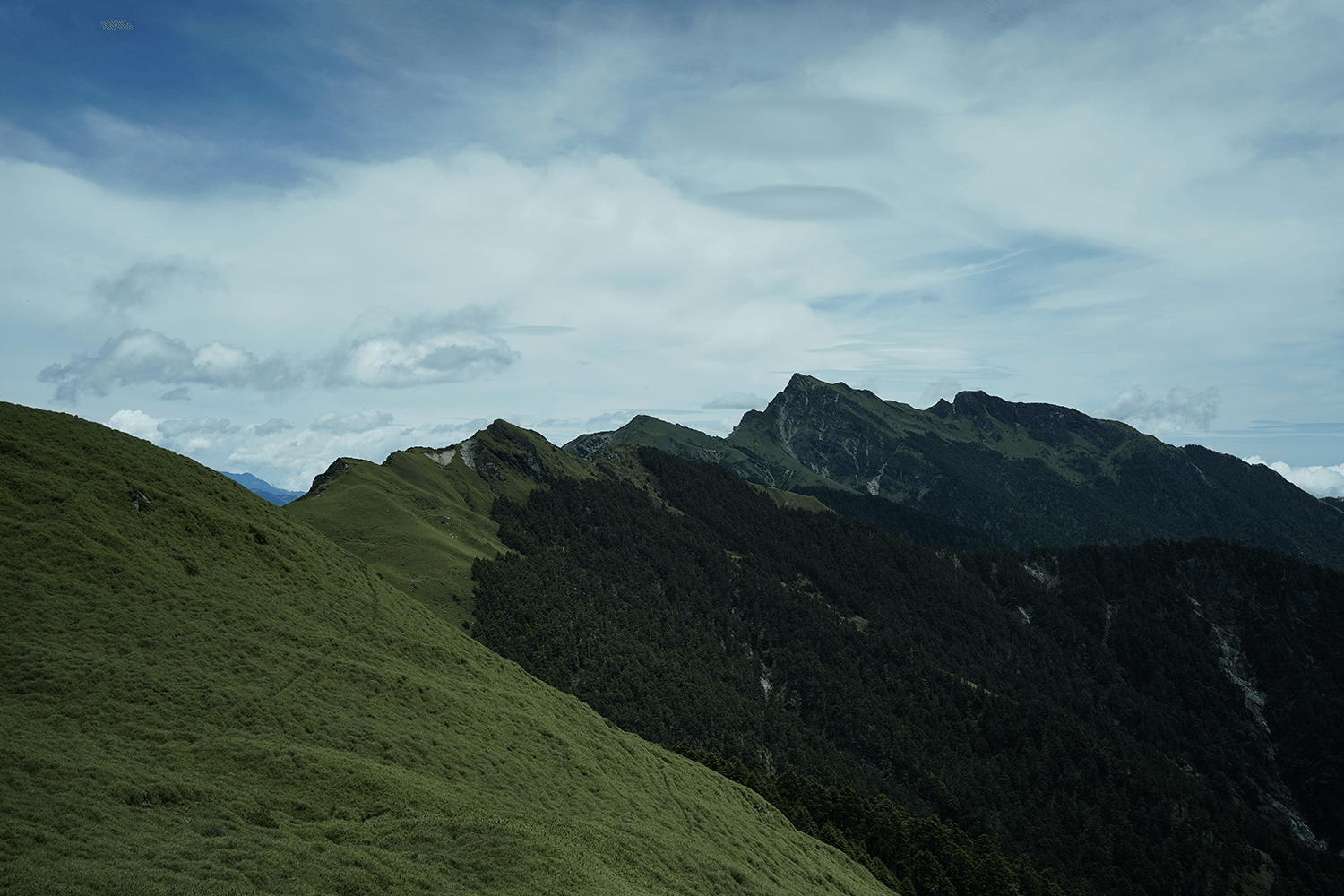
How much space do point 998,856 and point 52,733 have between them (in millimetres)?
137853

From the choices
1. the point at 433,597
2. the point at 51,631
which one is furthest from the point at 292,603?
the point at 433,597

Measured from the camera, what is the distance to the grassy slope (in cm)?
3478

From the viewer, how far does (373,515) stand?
7849 inches

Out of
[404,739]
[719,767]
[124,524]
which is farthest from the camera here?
[719,767]

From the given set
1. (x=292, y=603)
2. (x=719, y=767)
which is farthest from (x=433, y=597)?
(x=292, y=603)

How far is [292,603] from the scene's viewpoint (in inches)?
2869

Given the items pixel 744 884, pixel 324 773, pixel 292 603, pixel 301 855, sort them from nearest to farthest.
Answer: pixel 301 855, pixel 324 773, pixel 744 884, pixel 292 603

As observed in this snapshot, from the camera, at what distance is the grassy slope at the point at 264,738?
114 ft

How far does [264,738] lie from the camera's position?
47656 millimetres

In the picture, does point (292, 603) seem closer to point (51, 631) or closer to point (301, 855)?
point (51, 631)

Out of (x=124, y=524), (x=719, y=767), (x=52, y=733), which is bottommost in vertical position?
(x=719, y=767)

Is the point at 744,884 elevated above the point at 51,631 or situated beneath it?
situated beneath

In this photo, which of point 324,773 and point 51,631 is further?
point 51,631

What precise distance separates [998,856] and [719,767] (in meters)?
52.6
